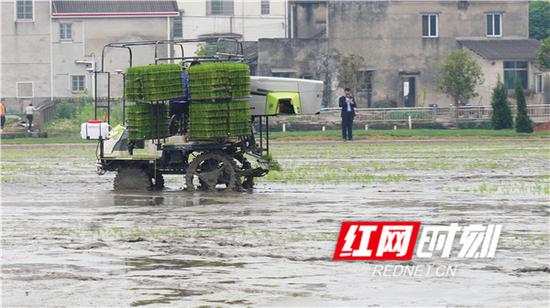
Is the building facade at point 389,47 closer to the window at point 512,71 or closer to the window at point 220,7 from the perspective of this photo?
the window at point 512,71

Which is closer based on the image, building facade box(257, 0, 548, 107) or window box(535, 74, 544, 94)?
building facade box(257, 0, 548, 107)

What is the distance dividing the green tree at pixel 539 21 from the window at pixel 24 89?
122ft

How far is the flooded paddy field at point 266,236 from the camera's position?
1315 cm

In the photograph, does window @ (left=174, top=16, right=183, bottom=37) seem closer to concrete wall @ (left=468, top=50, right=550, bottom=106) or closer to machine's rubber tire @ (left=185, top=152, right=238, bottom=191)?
concrete wall @ (left=468, top=50, right=550, bottom=106)

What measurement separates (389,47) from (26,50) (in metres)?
21.3

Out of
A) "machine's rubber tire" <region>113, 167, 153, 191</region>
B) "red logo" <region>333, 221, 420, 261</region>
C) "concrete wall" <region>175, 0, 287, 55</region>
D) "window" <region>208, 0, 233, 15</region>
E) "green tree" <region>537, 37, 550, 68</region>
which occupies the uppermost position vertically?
"window" <region>208, 0, 233, 15</region>

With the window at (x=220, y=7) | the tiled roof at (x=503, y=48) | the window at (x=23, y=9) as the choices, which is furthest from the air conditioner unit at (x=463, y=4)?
the window at (x=23, y=9)

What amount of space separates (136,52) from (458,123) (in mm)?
25657

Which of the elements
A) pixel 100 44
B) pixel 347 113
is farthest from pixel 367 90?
pixel 347 113

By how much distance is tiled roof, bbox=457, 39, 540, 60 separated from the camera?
7769cm

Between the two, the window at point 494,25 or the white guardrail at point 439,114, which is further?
the window at point 494,25

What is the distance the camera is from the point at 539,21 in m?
101

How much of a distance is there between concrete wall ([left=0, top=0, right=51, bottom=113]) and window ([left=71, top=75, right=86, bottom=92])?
1479 millimetres

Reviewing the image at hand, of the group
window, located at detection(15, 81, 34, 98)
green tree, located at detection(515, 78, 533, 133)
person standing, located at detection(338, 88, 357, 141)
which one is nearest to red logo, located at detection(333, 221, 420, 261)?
person standing, located at detection(338, 88, 357, 141)
